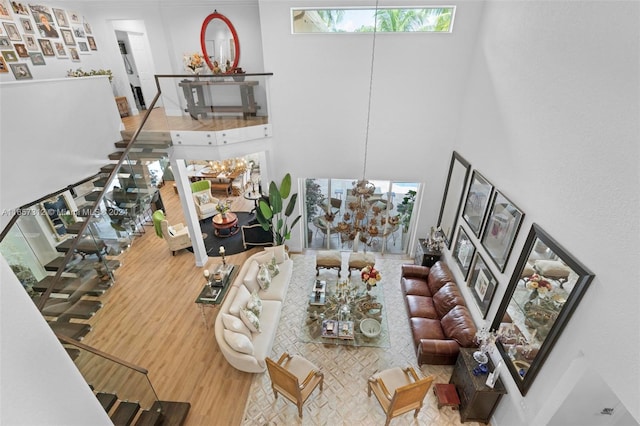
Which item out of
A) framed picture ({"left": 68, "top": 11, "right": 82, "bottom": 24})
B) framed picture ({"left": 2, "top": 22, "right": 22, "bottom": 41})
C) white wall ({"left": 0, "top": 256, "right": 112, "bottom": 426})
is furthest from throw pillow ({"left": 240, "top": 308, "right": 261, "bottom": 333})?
framed picture ({"left": 68, "top": 11, "right": 82, "bottom": 24})

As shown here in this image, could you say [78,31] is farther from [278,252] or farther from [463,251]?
[463,251]

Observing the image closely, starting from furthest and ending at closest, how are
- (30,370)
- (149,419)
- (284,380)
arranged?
(284,380) → (149,419) → (30,370)

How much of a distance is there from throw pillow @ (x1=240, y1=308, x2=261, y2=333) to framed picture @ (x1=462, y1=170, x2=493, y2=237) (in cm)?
477

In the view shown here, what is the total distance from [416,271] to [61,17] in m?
10.9

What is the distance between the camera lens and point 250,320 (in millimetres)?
5773

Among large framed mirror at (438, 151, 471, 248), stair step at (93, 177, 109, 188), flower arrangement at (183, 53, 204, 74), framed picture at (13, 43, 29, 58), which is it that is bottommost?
large framed mirror at (438, 151, 471, 248)

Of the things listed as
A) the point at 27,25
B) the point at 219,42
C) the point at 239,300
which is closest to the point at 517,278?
the point at 239,300

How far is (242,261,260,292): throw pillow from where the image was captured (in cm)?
673

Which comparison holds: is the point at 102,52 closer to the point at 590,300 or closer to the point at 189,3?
the point at 189,3

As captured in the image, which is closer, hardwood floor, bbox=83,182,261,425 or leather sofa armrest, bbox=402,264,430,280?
hardwood floor, bbox=83,182,261,425

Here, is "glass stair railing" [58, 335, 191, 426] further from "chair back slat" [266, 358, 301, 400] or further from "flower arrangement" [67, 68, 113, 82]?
"flower arrangement" [67, 68, 113, 82]

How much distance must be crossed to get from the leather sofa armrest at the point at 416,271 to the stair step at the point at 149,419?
570 cm

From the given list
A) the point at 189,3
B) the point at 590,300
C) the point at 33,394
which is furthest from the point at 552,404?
the point at 189,3

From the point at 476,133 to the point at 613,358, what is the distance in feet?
14.4
